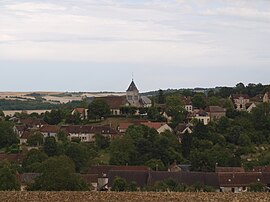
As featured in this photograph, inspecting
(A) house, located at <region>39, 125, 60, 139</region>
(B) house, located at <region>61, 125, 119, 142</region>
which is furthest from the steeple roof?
(A) house, located at <region>39, 125, 60, 139</region>

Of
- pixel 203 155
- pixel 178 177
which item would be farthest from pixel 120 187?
pixel 203 155

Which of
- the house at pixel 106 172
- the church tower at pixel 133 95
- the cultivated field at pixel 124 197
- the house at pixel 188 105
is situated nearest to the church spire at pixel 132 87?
the church tower at pixel 133 95

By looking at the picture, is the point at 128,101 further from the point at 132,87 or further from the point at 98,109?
the point at 98,109

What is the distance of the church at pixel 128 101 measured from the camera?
82312 mm

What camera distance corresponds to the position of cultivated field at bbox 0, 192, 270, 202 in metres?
14.6

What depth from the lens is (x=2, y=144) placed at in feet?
221

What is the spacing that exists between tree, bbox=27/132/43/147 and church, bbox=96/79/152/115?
55.5ft

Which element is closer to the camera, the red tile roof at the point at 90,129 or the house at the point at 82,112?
the red tile roof at the point at 90,129

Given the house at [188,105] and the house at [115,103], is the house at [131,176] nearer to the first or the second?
the house at [115,103]

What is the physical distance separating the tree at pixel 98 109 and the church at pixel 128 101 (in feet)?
10.1

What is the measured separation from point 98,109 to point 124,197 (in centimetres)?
6292

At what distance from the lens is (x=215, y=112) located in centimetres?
7762

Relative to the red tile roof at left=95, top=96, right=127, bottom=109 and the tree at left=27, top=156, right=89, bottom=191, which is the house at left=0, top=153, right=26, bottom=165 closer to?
the tree at left=27, top=156, right=89, bottom=191

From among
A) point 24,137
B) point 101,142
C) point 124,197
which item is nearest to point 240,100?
point 101,142
